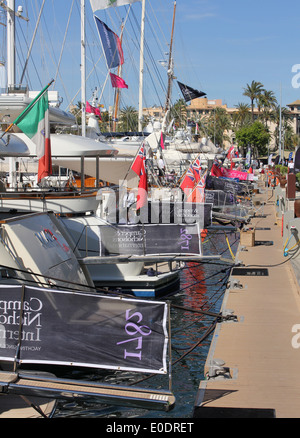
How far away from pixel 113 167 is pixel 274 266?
460 inches

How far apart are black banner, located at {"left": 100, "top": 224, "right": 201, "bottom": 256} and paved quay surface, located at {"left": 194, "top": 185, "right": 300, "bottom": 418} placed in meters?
1.95

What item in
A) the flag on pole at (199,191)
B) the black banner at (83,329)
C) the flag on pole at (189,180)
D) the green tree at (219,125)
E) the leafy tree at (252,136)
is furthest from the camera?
the green tree at (219,125)

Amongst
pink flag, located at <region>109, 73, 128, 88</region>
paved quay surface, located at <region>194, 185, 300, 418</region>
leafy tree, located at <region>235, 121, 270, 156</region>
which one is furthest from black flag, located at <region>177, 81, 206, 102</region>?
leafy tree, located at <region>235, 121, 270, 156</region>

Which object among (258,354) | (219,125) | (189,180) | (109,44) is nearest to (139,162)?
(189,180)

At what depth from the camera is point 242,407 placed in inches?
360

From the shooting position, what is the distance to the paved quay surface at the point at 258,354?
9.23 metres

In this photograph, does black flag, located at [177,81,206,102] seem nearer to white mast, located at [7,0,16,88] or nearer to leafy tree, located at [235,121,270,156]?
white mast, located at [7,0,16,88]

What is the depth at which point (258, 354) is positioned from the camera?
11727 mm

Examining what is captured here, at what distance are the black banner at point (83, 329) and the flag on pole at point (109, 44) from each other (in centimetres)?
2585

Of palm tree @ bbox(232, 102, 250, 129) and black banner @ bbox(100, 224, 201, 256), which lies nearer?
black banner @ bbox(100, 224, 201, 256)

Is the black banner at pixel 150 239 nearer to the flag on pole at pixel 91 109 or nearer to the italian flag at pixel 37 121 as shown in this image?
the italian flag at pixel 37 121

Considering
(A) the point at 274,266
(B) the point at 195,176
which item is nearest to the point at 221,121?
(B) the point at 195,176

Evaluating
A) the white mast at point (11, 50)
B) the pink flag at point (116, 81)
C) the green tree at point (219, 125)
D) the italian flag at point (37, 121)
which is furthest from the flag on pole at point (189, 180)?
the green tree at point (219, 125)

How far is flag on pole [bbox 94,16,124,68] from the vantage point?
31812mm
